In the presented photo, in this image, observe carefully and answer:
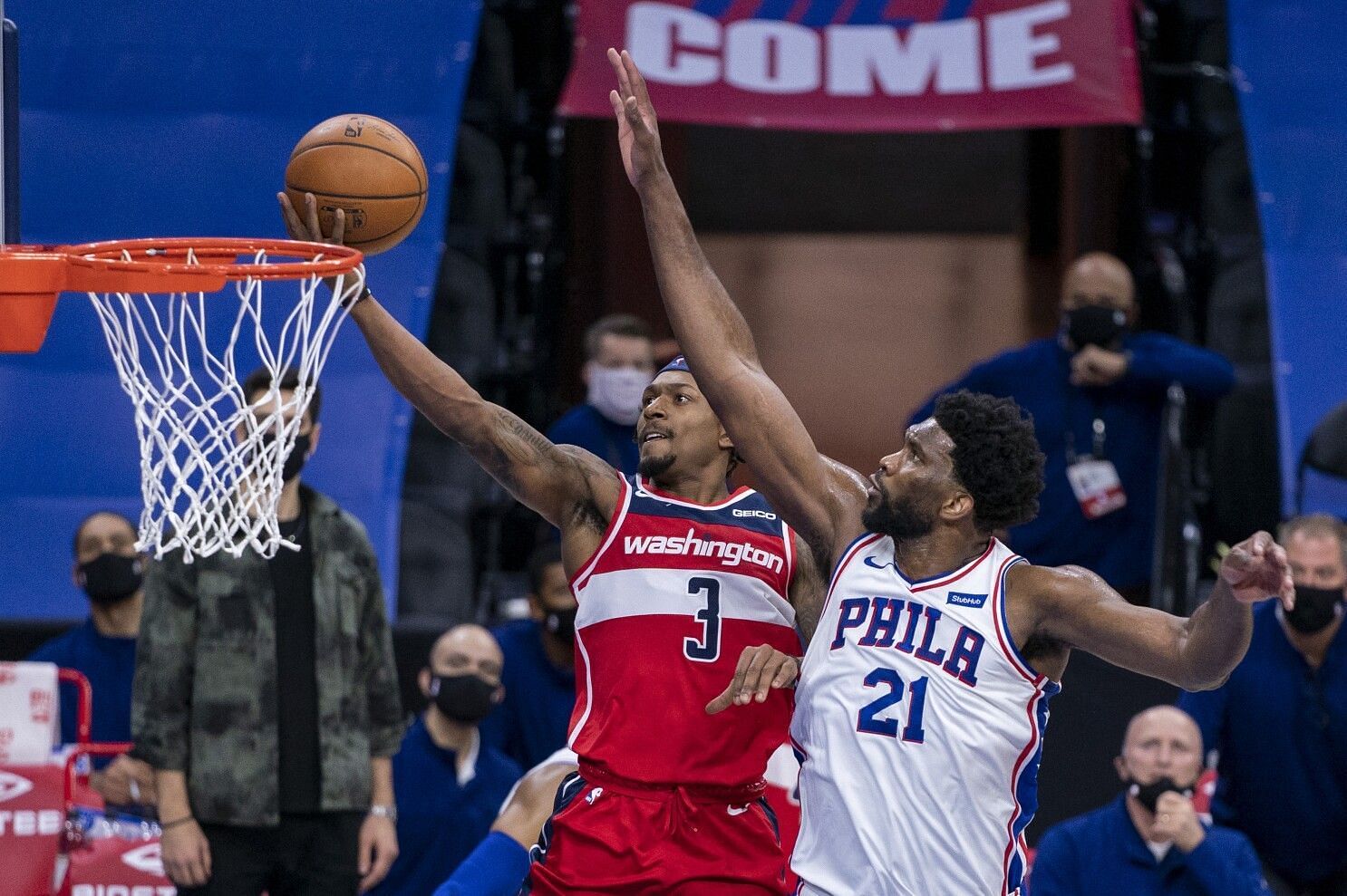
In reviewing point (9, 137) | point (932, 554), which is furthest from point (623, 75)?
point (9, 137)

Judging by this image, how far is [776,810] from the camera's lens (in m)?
6.05

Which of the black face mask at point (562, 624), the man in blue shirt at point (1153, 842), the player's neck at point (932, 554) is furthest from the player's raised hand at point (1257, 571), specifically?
the black face mask at point (562, 624)

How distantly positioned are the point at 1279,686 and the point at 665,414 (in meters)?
2.89

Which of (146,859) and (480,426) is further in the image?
(146,859)

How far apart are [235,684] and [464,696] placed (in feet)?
2.84

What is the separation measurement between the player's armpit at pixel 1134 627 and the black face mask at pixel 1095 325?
3.13 meters

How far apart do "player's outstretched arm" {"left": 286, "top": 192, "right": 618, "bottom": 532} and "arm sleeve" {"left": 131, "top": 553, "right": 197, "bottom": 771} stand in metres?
1.37

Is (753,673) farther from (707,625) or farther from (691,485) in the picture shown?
(691,485)

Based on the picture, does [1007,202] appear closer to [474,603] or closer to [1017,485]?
[474,603]

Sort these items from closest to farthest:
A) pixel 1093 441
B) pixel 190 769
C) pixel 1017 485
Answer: pixel 1017 485 → pixel 190 769 → pixel 1093 441

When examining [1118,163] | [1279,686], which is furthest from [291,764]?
[1118,163]

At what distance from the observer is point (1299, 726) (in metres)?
6.60

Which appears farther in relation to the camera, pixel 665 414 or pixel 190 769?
pixel 190 769

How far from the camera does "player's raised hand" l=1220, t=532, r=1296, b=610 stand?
3.70 meters
